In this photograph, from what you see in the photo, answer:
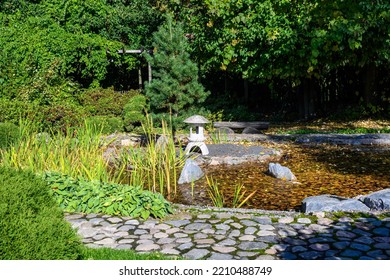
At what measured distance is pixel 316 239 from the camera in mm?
4461

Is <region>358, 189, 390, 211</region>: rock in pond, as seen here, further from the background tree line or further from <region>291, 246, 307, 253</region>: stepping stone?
the background tree line

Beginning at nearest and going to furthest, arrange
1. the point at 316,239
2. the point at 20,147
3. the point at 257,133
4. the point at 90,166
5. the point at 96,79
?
1. the point at 316,239
2. the point at 90,166
3. the point at 20,147
4. the point at 257,133
5. the point at 96,79

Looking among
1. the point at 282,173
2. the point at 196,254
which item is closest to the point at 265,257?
the point at 196,254

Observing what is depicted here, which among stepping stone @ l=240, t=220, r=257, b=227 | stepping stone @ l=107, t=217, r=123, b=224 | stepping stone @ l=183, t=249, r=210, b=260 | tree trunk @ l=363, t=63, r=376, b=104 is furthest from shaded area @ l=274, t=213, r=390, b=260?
tree trunk @ l=363, t=63, r=376, b=104

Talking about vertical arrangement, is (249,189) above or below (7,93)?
below

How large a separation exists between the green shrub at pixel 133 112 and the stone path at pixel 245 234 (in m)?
7.82

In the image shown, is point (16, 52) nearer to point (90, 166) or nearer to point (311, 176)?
point (90, 166)

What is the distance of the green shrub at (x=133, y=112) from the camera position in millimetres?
13047

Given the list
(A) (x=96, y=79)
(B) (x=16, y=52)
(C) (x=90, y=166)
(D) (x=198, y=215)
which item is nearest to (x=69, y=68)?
(A) (x=96, y=79)

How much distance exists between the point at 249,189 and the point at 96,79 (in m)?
10.7

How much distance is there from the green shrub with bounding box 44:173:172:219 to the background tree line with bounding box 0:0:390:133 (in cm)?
574

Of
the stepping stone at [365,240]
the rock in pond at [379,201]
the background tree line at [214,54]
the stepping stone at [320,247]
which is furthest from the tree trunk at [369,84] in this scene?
the stepping stone at [320,247]

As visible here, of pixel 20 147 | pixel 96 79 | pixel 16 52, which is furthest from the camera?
pixel 96 79

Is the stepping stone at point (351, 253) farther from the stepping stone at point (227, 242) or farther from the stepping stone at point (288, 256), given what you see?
the stepping stone at point (227, 242)
